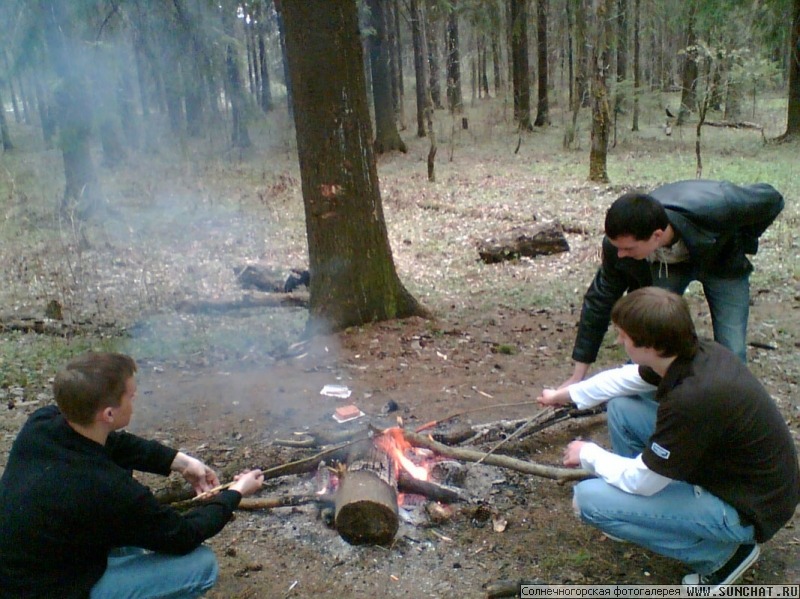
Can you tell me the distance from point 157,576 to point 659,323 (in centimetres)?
207

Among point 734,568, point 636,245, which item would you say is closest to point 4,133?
point 636,245

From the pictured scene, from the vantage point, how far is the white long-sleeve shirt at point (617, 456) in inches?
106

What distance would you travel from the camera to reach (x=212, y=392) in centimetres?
525

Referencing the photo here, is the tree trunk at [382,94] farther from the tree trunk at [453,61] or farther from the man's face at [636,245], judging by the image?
the man's face at [636,245]

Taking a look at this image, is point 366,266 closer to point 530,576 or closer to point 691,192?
point 691,192

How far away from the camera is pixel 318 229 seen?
611 cm

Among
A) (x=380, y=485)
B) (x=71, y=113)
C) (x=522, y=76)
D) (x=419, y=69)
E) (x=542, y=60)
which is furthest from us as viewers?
(x=522, y=76)

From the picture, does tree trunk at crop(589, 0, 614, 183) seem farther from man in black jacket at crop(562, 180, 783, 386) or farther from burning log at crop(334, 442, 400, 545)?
burning log at crop(334, 442, 400, 545)

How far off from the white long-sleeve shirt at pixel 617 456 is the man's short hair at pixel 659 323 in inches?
19.0

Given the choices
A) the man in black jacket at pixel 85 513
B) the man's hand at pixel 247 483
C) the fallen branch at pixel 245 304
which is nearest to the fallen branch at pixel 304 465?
the man's hand at pixel 247 483

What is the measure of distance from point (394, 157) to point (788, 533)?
17669 mm

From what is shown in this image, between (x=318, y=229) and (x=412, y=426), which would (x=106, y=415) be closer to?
(x=412, y=426)

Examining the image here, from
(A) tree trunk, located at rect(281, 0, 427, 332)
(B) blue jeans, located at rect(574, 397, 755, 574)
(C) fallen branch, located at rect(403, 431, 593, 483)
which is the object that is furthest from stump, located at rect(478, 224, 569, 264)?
(B) blue jeans, located at rect(574, 397, 755, 574)

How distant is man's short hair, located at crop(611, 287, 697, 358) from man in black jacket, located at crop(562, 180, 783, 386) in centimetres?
88
